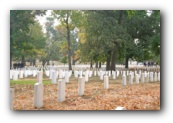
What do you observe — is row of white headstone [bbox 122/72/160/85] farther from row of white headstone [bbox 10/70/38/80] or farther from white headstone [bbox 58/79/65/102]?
row of white headstone [bbox 10/70/38/80]

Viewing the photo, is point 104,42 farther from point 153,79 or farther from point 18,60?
point 18,60

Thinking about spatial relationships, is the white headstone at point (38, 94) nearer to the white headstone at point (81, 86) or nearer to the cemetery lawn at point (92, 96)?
the cemetery lawn at point (92, 96)

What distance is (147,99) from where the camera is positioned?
619 centimetres

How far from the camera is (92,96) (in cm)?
621

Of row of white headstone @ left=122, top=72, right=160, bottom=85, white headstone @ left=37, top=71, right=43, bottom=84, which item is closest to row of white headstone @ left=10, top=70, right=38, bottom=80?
white headstone @ left=37, top=71, right=43, bottom=84

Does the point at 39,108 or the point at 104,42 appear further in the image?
the point at 104,42

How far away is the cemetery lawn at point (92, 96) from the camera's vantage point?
19.4 ft

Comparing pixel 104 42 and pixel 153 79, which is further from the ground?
pixel 104 42

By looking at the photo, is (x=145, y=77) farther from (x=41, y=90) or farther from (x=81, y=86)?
(x=41, y=90)

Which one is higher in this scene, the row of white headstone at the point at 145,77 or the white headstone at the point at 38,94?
the row of white headstone at the point at 145,77

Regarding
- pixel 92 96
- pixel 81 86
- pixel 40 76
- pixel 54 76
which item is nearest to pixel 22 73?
pixel 40 76

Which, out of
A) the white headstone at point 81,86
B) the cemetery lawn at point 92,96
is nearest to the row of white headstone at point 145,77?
the cemetery lawn at point 92,96
